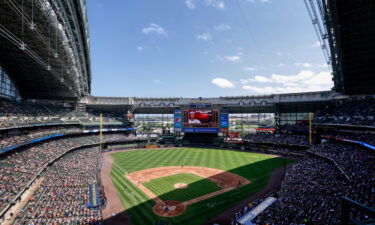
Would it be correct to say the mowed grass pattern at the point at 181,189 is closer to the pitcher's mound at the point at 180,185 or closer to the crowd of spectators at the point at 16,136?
A: the pitcher's mound at the point at 180,185

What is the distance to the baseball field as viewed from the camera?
77.7 ft

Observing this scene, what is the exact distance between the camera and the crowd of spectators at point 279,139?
57.2 m

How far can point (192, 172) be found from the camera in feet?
129

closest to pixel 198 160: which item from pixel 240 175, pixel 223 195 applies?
pixel 240 175

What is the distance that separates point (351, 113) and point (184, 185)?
132 feet

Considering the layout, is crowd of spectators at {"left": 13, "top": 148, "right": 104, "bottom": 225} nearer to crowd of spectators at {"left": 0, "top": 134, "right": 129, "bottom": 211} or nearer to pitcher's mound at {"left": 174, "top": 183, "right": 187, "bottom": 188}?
crowd of spectators at {"left": 0, "top": 134, "right": 129, "bottom": 211}

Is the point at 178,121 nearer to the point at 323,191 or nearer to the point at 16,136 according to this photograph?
the point at 16,136

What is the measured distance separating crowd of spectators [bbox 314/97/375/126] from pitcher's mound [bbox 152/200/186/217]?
34.5 meters

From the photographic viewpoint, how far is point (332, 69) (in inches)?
1681

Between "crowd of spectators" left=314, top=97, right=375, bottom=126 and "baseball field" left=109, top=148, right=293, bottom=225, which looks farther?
"crowd of spectators" left=314, top=97, right=375, bottom=126

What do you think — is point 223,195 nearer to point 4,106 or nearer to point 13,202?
point 13,202

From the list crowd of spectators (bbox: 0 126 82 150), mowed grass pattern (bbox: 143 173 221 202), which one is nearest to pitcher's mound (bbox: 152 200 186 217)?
mowed grass pattern (bbox: 143 173 221 202)

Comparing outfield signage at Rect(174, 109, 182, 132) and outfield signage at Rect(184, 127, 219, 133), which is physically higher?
outfield signage at Rect(174, 109, 182, 132)

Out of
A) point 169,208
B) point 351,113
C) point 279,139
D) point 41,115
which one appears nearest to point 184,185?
point 169,208
